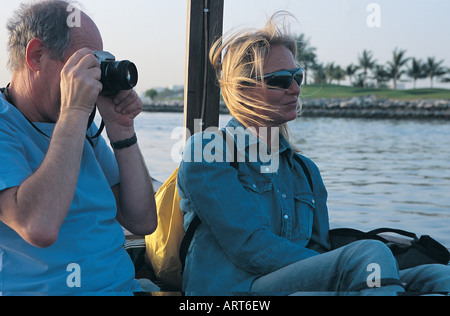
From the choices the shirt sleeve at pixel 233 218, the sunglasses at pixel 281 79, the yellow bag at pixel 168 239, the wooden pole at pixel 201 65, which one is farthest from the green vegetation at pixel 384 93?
the shirt sleeve at pixel 233 218

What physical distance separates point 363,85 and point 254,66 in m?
58.6

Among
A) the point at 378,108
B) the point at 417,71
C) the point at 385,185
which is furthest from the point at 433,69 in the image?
the point at 385,185

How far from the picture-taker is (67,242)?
1420 millimetres

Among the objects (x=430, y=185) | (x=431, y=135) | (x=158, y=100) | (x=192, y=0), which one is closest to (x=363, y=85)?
(x=158, y=100)

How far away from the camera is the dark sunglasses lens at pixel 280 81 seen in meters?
1.97

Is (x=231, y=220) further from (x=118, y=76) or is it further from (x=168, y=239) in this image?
(x=118, y=76)

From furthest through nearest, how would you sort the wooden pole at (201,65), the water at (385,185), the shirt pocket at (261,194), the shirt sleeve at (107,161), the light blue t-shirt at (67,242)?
the water at (385,185) → the wooden pole at (201,65) → the shirt pocket at (261,194) → the shirt sleeve at (107,161) → the light blue t-shirt at (67,242)

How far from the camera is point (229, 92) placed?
2029 mm

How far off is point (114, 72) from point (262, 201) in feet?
2.34

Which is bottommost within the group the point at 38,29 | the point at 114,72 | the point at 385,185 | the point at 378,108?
the point at 385,185

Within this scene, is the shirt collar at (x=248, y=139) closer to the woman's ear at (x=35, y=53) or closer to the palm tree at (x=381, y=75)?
the woman's ear at (x=35, y=53)

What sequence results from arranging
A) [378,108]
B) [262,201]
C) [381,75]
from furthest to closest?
[381,75], [378,108], [262,201]

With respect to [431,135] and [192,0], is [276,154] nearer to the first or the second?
[192,0]

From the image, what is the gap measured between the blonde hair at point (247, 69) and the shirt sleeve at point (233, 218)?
283mm
